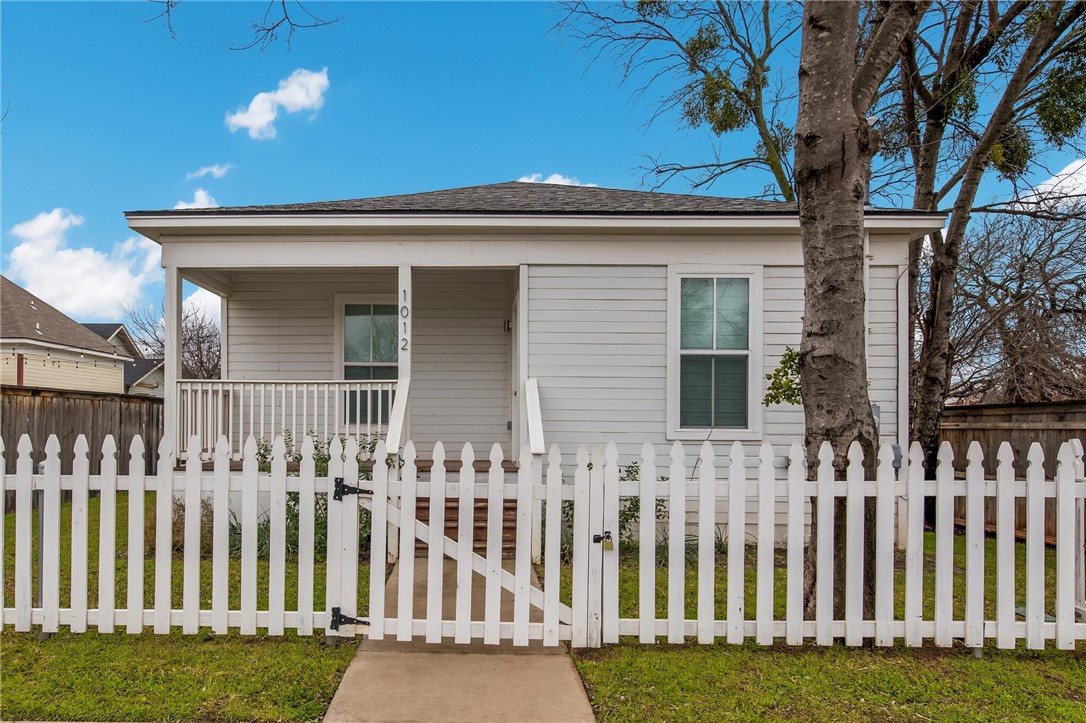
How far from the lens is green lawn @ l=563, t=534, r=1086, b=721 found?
111 inches

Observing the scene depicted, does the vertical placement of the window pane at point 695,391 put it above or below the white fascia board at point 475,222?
below

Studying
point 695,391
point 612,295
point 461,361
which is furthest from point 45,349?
point 695,391

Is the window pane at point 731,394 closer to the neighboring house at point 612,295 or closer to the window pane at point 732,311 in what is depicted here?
the neighboring house at point 612,295

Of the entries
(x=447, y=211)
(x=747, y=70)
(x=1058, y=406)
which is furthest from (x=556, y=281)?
(x=747, y=70)

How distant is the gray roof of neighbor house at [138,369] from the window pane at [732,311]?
1079 inches

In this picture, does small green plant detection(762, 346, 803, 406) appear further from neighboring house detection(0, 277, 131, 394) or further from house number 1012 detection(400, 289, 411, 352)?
neighboring house detection(0, 277, 131, 394)

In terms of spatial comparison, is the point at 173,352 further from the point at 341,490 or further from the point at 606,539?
the point at 606,539

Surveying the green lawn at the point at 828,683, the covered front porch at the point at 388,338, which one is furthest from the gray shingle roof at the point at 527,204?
the green lawn at the point at 828,683

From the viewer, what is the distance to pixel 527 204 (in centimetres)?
702

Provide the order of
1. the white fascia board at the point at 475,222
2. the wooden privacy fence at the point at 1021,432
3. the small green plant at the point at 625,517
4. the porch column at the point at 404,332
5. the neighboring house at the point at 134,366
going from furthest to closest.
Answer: the neighboring house at the point at 134,366 < the wooden privacy fence at the point at 1021,432 < the porch column at the point at 404,332 < the white fascia board at the point at 475,222 < the small green plant at the point at 625,517

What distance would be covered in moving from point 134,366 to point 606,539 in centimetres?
3067

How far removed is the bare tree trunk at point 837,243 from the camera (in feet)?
12.0

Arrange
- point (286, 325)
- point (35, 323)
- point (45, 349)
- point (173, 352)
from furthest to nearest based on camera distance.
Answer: point (45, 349) < point (35, 323) < point (286, 325) < point (173, 352)

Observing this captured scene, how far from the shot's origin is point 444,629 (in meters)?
3.46
